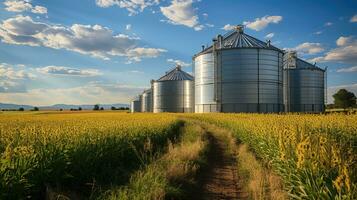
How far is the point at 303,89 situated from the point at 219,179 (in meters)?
53.9

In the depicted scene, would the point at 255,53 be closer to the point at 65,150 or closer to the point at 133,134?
the point at 133,134

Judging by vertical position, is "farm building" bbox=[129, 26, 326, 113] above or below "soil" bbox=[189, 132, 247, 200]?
above

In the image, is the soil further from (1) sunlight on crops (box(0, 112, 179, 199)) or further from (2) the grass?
(1) sunlight on crops (box(0, 112, 179, 199))

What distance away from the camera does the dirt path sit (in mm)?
8914

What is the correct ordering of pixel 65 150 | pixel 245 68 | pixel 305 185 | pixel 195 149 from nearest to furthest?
1. pixel 305 185
2. pixel 65 150
3. pixel 195 149
4. pixel 245 68

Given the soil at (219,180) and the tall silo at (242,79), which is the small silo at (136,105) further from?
the soil at (219,180)

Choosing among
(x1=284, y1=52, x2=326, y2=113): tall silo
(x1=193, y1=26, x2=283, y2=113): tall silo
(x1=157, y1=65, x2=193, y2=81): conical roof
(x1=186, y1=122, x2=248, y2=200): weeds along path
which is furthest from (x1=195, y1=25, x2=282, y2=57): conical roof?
(x1=186, y1=122, x2=248, y2=200): weeds along path

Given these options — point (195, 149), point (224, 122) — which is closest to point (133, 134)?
point (195, 149)

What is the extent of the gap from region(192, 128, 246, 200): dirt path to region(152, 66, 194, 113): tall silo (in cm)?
5341

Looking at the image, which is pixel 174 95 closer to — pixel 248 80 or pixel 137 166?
pixel 248 80

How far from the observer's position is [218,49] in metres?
50.4

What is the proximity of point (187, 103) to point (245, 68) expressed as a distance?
77.7 ft

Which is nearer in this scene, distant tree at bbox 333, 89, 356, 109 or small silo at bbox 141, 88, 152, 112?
distant tree at bbox 333, 89, 356, 109

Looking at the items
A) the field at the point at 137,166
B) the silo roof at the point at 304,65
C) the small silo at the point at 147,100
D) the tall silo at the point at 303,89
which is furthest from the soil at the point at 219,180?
the small silo at the point at 147,100
